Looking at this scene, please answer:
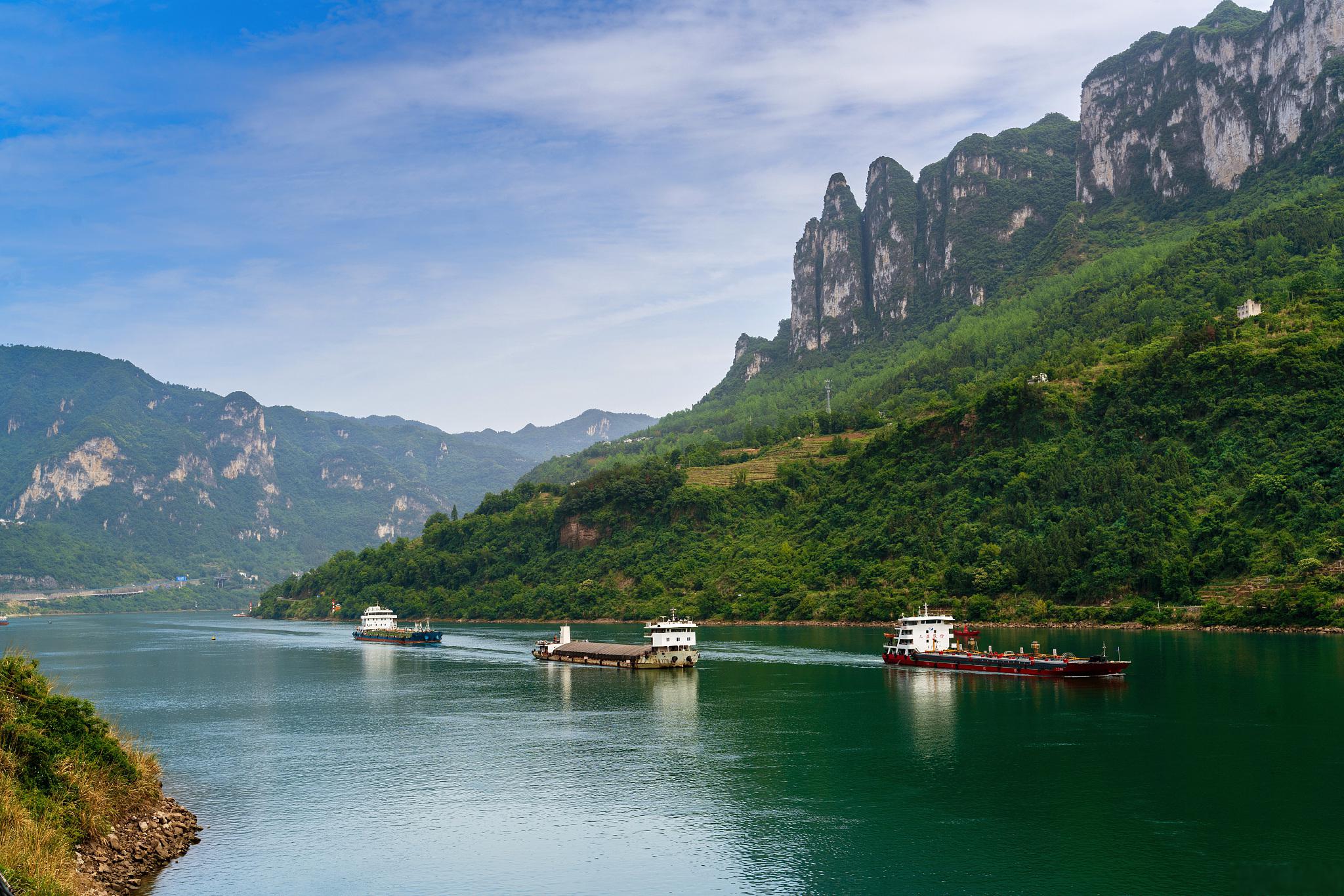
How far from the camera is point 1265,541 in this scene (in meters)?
112

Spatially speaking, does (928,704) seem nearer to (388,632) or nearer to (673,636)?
(673,636)

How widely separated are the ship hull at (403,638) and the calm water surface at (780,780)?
60754 millimetres

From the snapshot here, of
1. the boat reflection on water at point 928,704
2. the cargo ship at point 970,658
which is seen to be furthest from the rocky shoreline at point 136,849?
the cargo ship at point 970,658

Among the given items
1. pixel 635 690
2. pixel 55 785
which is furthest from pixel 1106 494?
pixel 55 785

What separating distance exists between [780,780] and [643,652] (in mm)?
58909

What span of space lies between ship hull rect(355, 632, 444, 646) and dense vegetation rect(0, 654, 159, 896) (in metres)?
113

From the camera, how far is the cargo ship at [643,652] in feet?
349

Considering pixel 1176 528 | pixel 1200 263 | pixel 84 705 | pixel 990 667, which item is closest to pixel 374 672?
pixel 990 667

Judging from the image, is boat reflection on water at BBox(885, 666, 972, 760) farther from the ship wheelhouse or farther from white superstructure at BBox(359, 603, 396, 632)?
white superstructure at BBox(359, 603, 396, 632)

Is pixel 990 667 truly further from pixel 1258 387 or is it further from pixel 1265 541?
pixel 1258 387

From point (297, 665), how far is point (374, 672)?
15.4m

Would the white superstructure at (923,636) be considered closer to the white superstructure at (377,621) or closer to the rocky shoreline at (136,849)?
the rocky shoreline at (136,849)

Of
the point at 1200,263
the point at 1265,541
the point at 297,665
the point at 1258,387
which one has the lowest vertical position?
the point at 297,665

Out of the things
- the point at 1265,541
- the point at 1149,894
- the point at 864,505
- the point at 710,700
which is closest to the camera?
the point at 1149,894
